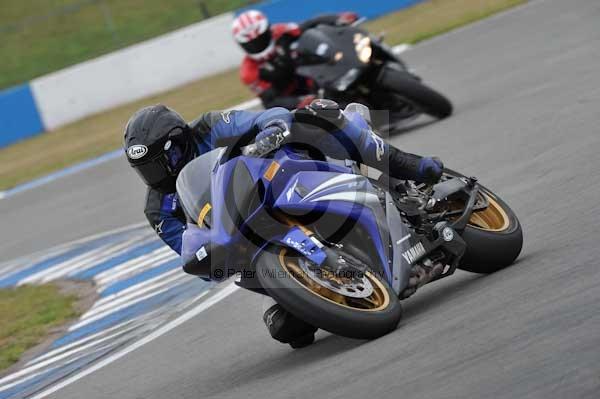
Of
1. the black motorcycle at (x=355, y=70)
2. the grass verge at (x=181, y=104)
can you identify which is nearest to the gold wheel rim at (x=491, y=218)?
the black motorcycle at (x=355, y=70)

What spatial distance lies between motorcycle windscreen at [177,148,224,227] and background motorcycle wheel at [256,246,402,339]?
43 centimetres

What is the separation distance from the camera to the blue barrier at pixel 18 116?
23.7 metres

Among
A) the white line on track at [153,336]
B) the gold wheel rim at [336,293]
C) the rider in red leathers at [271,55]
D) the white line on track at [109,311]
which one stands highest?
the gold wheel rim at [336,293]

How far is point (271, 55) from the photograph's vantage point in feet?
44.3

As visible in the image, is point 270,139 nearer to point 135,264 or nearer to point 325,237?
point 325,237

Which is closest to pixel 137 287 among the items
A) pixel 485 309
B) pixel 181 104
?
pixel 485 309

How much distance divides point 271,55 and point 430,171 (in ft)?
23.6

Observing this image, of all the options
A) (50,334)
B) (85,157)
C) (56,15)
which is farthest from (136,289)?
(56,15)

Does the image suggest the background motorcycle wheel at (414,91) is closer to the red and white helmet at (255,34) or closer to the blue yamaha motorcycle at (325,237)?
the red and white helmet at (255,34)

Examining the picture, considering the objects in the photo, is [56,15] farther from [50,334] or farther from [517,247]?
[517,247]

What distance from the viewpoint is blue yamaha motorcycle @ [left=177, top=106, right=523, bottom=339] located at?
5547 millimetres

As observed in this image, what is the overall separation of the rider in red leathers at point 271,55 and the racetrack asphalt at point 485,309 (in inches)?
58.2

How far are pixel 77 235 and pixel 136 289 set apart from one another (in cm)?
363

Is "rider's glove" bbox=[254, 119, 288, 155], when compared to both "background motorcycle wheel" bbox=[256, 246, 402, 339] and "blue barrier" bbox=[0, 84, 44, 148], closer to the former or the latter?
"background motorcycle wheel" bbox=[256, 246, 402, 339]
